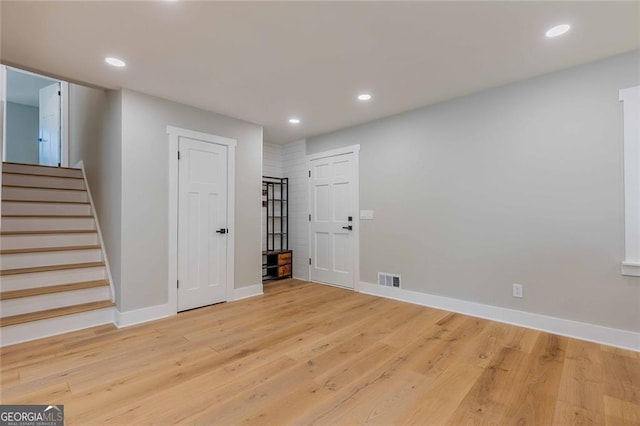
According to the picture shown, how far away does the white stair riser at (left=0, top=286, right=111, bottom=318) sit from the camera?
2.70 m

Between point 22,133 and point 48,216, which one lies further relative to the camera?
point 22,133

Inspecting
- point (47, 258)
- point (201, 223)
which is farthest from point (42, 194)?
point (201, 223)

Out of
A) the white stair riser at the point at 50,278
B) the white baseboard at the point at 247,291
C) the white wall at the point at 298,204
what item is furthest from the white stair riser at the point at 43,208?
the white wall at the point at 298,204

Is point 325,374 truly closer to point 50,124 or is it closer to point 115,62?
point 115,62

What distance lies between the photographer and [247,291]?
4094 millimetres

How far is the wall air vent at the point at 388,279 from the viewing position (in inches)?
155

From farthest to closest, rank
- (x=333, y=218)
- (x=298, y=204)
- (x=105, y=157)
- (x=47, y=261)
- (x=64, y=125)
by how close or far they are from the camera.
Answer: (x=298, y=204) → (x=64, y=125) → (x=333, y=218) → (x=105, y=157) → (x=47, y=261)

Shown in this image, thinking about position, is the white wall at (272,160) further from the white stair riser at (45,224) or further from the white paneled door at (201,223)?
the white stair riser at (45,224)

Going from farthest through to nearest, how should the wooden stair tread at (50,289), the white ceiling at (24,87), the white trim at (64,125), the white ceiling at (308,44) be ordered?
the white ceiling at (24,87)
the white trim at (64,125)
the wooden stair tread at (50,289)
the white ceiling at (308,44)

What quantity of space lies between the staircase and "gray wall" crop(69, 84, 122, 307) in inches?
8.4

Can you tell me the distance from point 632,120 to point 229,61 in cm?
347

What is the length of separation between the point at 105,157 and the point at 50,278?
4.72 ft

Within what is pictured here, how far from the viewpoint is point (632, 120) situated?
2.41m

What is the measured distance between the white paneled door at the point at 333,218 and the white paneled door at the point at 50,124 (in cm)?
475
